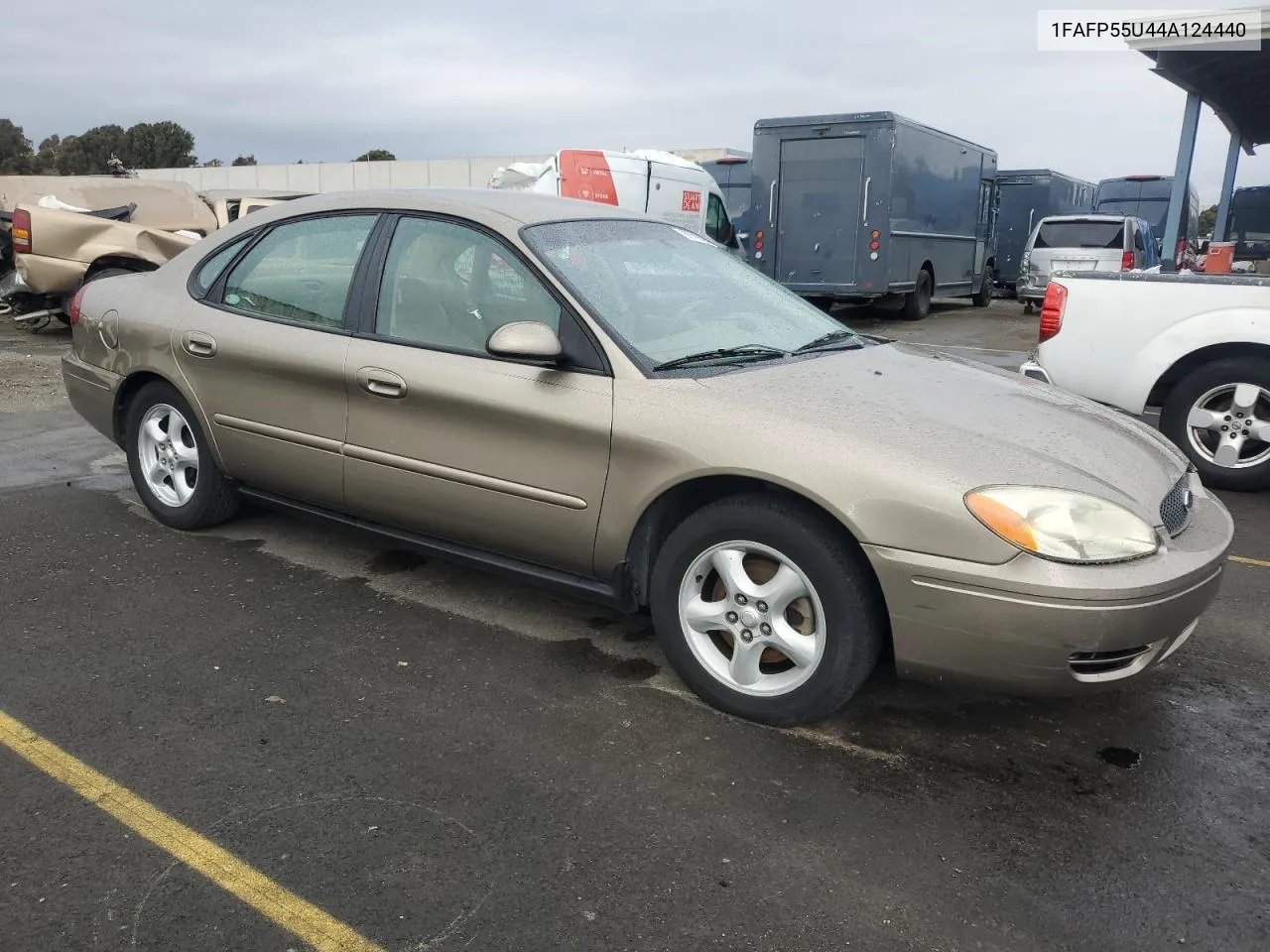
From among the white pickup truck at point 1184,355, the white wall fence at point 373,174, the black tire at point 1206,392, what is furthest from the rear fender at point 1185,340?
the white wall fence at point 373,174

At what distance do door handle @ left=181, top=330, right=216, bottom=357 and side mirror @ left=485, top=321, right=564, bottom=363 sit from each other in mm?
1700

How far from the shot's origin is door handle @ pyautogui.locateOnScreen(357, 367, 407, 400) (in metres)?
3.73

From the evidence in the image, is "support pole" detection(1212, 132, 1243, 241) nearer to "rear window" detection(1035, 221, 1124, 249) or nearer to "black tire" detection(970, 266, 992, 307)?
"rear window" detection(1035, 221, 1124, 249)

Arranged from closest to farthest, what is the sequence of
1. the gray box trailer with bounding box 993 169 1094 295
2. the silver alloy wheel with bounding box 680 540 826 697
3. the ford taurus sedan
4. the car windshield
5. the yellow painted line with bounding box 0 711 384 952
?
1. the yellow painted line with bounding box 0 711 384 952
2. the ford taurus sedan
3. the silver alloy wheel with bounding box 680 540 826 697
4. the car windshield
5. the gray box trailer with bounding box 993 169 1094 295

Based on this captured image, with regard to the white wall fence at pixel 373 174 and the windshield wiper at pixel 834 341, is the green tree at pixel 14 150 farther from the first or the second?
the windshield wiper at pixel 834 341

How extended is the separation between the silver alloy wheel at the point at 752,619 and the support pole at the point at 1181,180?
1008 cm

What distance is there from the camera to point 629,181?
15031 millimetres

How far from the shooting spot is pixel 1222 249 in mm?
10742

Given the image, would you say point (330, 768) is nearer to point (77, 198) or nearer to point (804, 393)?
point (804, 393)

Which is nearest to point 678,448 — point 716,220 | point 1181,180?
point 1181,180

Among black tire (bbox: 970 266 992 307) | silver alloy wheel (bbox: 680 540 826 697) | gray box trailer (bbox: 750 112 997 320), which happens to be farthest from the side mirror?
black tire (bbox: 970 266 992 307)

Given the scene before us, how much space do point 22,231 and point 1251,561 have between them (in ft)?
39.3

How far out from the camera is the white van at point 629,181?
14.5 metres

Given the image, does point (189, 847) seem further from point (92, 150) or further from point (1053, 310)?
point (92, 150)
